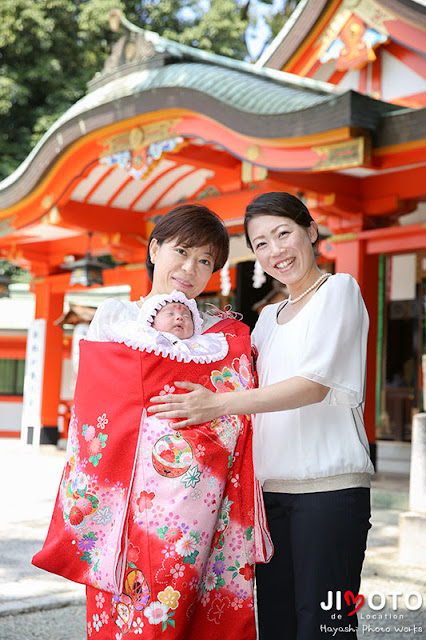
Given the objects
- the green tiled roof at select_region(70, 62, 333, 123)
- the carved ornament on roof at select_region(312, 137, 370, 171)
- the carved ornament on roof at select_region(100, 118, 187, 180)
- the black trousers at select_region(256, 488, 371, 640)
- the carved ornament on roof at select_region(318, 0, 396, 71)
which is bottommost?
the black trousers at select_region(256, 488, 371, 640)

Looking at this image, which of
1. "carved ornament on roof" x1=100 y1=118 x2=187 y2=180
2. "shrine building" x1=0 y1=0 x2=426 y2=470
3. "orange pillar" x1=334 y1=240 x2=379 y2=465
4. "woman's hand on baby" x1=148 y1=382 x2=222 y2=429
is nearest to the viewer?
"woman's hand on baby" x1=148 y1=382 x2=222 y2=429

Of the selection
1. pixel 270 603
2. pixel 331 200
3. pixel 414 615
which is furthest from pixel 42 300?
pixel 270 603

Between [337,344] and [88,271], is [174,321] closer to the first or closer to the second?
[337,344]

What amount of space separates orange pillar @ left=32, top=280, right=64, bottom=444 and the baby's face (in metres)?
10.5

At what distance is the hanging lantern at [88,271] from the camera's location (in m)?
10.7

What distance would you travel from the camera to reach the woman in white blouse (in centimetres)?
219

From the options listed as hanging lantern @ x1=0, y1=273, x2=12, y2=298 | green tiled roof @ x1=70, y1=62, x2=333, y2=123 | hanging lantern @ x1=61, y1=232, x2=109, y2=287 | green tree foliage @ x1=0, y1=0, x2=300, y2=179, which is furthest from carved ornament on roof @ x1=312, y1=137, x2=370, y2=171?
green tree foliage @ x1=0, y1=0, x2=300, y2=179

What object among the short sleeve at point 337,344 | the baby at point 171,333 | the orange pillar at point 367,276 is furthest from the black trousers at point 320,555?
the orange pillar at point 367,276

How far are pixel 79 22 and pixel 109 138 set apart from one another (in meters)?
14.3

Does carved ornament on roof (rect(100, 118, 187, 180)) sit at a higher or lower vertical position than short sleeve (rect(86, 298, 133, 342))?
higher

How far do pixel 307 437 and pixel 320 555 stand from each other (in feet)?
Result: 1.12

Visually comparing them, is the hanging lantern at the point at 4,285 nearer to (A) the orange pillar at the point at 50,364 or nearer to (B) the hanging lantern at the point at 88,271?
(A) the orange pillar at the point at 50,364

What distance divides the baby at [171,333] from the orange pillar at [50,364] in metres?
10.5

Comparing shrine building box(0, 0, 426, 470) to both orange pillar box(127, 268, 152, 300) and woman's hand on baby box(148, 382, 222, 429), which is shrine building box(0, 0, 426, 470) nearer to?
orange pillar box(127, 268, 152, 300)
